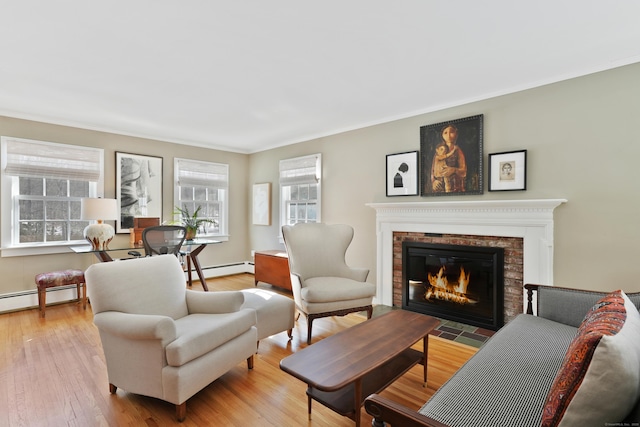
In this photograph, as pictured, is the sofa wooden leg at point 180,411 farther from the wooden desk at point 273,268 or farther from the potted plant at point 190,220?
the potted plant at point 190,220

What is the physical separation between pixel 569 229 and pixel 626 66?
4.42ft

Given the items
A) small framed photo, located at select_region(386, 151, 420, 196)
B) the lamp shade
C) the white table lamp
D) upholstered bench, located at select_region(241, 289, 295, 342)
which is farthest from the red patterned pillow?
the lamp shade

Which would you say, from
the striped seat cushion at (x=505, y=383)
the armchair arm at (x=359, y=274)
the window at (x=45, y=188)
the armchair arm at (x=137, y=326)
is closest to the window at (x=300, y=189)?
the armchair arm at (x=359, y=274)

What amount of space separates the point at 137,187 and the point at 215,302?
320cm

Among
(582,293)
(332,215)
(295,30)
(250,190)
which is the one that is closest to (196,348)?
(295,30)

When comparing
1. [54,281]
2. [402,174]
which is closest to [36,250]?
[54,281]

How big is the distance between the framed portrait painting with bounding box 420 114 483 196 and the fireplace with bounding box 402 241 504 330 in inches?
24.8

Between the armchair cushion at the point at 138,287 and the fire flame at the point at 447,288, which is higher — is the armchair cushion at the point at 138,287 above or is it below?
above

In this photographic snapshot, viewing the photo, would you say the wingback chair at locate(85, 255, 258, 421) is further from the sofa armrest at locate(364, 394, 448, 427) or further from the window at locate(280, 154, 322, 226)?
the window at locate(280, 154, 322, 226)

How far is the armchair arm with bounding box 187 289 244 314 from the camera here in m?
2.35

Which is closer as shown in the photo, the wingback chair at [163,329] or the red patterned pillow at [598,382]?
the red patterned pillow at [598,382]

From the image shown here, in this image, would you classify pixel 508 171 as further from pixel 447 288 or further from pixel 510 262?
pixel 447 288

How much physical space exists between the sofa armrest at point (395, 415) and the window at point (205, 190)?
481cm

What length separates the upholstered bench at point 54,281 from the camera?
3701 millimetres
